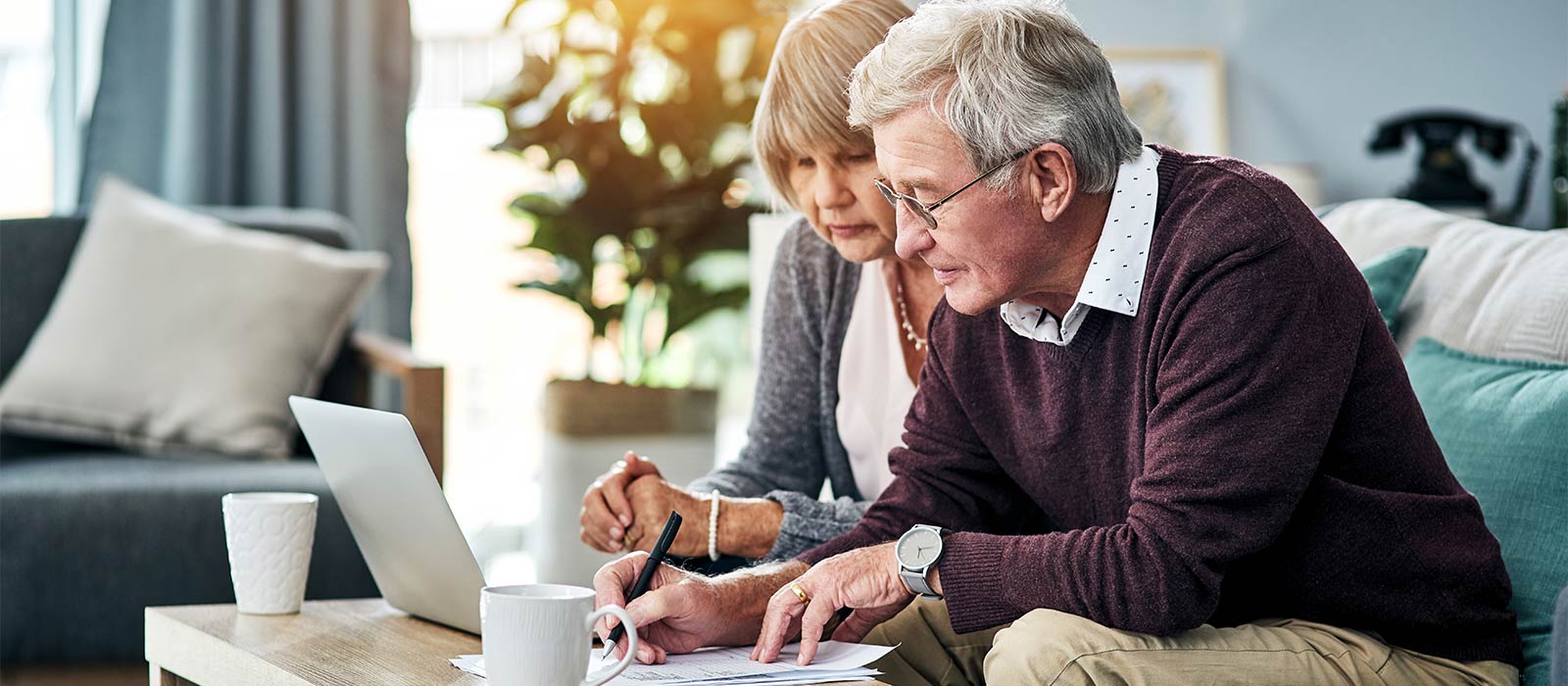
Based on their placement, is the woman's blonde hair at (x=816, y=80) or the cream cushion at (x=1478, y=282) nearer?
the cream cushion at (x=1478, y=282)

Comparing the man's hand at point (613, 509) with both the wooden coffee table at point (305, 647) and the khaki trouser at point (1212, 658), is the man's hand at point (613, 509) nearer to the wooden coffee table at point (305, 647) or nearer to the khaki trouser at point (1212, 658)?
the wooden coffee table at point (305, 647)

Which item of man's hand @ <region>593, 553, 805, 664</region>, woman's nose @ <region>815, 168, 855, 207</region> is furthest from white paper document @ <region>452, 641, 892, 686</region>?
woman's nose @ <region>815, 168, 855, 207</region>

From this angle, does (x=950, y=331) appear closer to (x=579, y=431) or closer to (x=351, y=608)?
(x=351, y=608)

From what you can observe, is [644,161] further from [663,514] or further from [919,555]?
[919,555]

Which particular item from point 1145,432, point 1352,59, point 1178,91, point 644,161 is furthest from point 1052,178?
point 1352,59

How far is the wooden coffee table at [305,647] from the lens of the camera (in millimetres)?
1165

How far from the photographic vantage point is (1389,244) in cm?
171

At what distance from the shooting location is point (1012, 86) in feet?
4.01

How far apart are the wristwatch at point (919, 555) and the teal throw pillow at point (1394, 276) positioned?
0.65 metres

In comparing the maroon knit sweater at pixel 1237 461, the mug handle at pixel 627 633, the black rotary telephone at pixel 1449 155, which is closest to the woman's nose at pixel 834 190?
the maroon knit sweater at pixel 1237 461

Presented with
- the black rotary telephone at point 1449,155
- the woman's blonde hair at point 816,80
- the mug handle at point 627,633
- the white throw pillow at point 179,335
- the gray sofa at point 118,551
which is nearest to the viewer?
the mug handle at point 627,633

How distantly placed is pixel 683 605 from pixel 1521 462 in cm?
77

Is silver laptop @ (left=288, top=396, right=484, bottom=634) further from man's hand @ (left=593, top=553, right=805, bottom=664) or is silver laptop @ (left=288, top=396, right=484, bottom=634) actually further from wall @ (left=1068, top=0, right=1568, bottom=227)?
wall @ (left=1068, top=0, right=1568, bottom=227)

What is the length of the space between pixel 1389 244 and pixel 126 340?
2.00 metres
